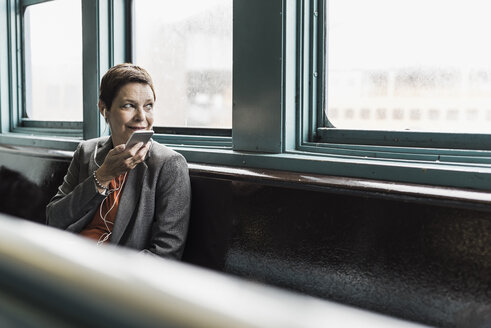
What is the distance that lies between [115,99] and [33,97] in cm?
259

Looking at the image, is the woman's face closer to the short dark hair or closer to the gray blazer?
the short dark hair

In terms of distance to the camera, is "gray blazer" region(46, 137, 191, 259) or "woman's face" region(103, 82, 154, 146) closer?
"gray blazer" region(46, 137, 191, 259)

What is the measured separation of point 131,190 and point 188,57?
123cm

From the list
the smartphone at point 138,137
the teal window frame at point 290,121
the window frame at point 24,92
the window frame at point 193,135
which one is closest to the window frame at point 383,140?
the teal window frame at point 290,121

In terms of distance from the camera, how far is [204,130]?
287 centimetres

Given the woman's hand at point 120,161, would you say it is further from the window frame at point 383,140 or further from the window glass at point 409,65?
the window glass at point 409,65

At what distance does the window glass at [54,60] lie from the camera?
3.82 m

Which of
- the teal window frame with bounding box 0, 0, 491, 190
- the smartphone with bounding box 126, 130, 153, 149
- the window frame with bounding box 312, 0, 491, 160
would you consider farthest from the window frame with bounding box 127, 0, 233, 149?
the smartphone with bounding box 126, 130, 153, 149

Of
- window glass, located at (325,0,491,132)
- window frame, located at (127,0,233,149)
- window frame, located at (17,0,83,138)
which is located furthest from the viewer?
window frame, located at (17,0,83,138)

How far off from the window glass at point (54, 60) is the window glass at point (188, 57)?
2.27ft

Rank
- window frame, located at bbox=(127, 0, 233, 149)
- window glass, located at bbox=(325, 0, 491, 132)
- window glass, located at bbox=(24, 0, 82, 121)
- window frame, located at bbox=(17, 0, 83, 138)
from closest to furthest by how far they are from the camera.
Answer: window glass, located at bbox=(325, 0, 491, 132) < window frame, located at bbox=(127, 0, 233, 149) < window glass, located at bbox=(24, 0, 82, 121) < window frame, located at bbox=(17, 0, 83, 138)

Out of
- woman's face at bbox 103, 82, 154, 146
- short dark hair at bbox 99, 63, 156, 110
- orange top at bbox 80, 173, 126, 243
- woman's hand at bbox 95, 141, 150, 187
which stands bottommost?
orange top at bbox 80, 173, 126, 243

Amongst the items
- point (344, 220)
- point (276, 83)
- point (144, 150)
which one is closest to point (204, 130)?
point (276, 83)

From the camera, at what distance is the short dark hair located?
2.13m
